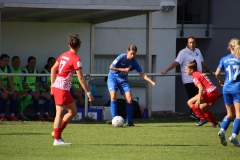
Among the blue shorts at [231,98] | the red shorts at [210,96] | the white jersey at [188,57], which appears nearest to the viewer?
the blue shorts at [231,98]

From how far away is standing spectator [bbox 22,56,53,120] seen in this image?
1833cm

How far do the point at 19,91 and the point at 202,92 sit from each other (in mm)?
5490

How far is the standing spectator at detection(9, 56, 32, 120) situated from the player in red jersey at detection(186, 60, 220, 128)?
484cm

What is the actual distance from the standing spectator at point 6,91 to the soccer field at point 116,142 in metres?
1.23

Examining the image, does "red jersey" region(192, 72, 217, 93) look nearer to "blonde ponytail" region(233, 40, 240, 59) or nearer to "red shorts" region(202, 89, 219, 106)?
"red shorts" region(202, 89, 219, 106)

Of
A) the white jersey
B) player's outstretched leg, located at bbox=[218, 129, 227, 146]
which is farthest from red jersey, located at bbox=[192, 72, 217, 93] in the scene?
player's outstretched leg, located at bbox=[218, 129, 227, 146]

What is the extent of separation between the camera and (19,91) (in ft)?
59.8

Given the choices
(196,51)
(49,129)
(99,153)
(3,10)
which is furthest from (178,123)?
(99,153)

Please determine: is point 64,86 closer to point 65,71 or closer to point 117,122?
point 65,71

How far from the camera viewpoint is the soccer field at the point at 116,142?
1059 centimetres

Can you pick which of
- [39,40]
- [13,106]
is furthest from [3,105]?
[39,40]

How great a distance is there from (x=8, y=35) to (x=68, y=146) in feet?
28.4

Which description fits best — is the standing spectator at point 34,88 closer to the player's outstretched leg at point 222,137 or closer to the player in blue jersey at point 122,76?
the player in blue jersey at point 122,76

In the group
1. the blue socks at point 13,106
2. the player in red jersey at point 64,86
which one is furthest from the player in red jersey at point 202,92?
the blue socks at point 13,106
